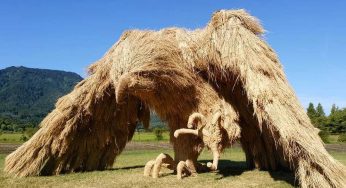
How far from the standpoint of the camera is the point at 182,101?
418 inches

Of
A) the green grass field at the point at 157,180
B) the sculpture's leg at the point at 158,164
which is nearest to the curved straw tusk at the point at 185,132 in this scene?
the sculpture's leg at the point at 158,164

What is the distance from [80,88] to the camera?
11.5 meters

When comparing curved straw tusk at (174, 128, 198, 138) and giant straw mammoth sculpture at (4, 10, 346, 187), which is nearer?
giant straw mammoth sculpture at (4, 10, 346, 187)

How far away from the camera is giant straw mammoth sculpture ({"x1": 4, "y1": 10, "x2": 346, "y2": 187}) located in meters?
8.40

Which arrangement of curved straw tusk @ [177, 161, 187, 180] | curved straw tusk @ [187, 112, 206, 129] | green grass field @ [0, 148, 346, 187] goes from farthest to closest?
curved straw tusk @ [177, 161, 187, 180] → curved straw tusk @ [187, 112, 206, 129] → green grass field @ [0, 148, 346, 187]

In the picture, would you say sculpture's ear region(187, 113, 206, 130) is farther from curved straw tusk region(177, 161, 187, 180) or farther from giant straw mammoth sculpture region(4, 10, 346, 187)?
curved straw tusk region(177, 161, 187, 180)

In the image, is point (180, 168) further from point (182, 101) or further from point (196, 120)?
point (182, 101)

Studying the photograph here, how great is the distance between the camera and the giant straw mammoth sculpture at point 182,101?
8.40m

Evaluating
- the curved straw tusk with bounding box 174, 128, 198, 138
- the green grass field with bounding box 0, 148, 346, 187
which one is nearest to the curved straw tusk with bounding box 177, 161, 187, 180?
A: the green grass field with bounding box 0, 148, 346, 187

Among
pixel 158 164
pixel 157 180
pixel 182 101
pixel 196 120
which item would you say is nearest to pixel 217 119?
pixel 196 120

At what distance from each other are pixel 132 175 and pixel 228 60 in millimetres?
3778

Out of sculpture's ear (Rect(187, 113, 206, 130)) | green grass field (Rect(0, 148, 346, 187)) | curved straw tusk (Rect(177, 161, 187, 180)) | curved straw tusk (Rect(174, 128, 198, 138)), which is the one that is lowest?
green grass field (Rect(0, 148, 346, 187))

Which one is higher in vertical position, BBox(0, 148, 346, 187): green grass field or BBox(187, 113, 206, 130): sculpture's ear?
BBox(187, 113, 206, 130): sculpture's ear

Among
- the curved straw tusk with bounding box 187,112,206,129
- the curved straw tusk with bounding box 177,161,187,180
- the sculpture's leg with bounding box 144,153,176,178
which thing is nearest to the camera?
the curved straw tusk with bounding box 187,112,206,129
